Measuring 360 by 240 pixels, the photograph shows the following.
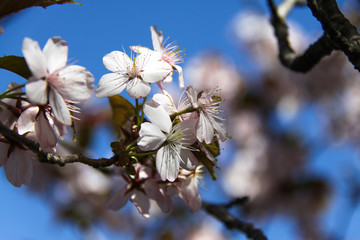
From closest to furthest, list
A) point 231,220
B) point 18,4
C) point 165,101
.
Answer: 1. point 18,4
2. point 165,101
3. point 231,220

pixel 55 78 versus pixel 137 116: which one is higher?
pixel 137 116

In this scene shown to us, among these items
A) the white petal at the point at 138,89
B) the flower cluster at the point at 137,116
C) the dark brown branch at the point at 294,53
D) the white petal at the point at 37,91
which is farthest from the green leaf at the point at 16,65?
the dark brown branch at the point at 294,53

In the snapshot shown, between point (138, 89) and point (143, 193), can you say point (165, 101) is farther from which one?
point (143, 193)

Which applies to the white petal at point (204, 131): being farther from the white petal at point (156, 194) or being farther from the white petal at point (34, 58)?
the white petal at point (34, 58)

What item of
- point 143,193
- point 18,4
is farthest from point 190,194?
point 18,4

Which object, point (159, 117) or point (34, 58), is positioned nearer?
point (34, 58)

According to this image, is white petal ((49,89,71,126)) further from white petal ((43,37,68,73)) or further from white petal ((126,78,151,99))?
white petal ((126,78,151,99))
